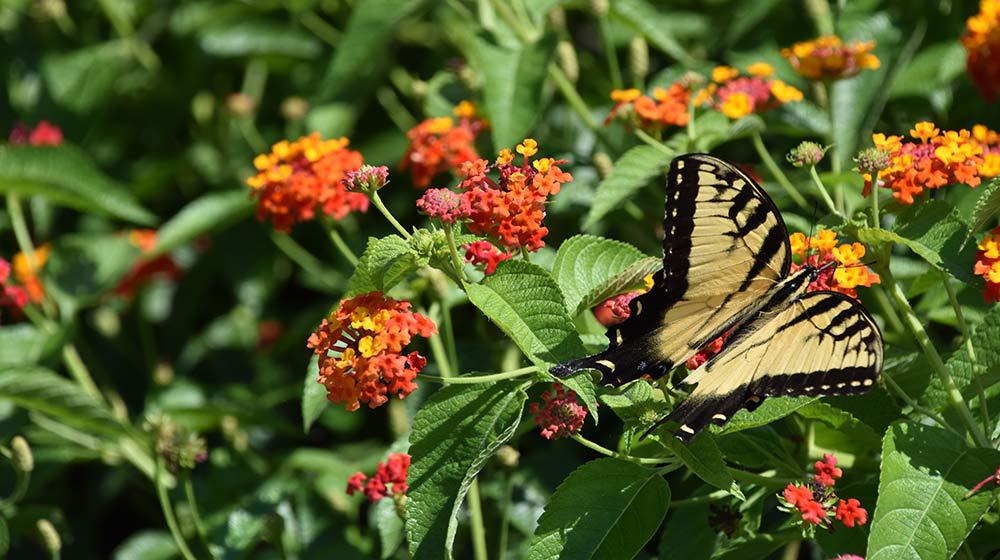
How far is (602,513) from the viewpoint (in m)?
2.07

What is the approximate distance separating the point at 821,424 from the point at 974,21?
1350mm

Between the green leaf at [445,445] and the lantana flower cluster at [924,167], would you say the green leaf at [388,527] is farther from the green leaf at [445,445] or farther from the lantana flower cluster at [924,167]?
the lantana flower cluster at [924,167]

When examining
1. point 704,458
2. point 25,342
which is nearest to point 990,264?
point 704,458

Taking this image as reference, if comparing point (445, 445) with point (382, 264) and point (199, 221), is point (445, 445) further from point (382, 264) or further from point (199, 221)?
point (199, 221)

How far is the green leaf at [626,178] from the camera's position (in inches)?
104

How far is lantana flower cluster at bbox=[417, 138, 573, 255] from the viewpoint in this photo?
2.08m

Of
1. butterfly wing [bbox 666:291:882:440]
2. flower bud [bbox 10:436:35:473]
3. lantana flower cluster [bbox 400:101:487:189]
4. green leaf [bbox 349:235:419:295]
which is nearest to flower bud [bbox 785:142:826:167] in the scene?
butterfly wing [bbox 666:291:882:440]

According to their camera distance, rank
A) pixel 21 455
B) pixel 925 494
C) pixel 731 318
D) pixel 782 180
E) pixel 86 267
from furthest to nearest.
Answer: pixel 86 267 < pixel 21 455 < pixel 782 180 < pixel 731 318 < pixel 925 494

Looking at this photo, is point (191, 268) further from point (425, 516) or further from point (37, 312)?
point (425, 516)

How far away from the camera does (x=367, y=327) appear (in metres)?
2.04

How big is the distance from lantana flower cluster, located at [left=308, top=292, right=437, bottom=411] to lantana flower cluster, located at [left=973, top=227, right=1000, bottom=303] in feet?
3.36

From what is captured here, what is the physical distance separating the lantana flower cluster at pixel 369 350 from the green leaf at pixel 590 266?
28 centimetres

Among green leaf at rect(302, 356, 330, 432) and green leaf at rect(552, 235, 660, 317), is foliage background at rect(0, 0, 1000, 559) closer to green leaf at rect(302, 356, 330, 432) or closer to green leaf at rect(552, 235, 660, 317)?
green leaf at rect(302, 356, 330, 432)

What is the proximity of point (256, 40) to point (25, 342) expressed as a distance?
1.38m
